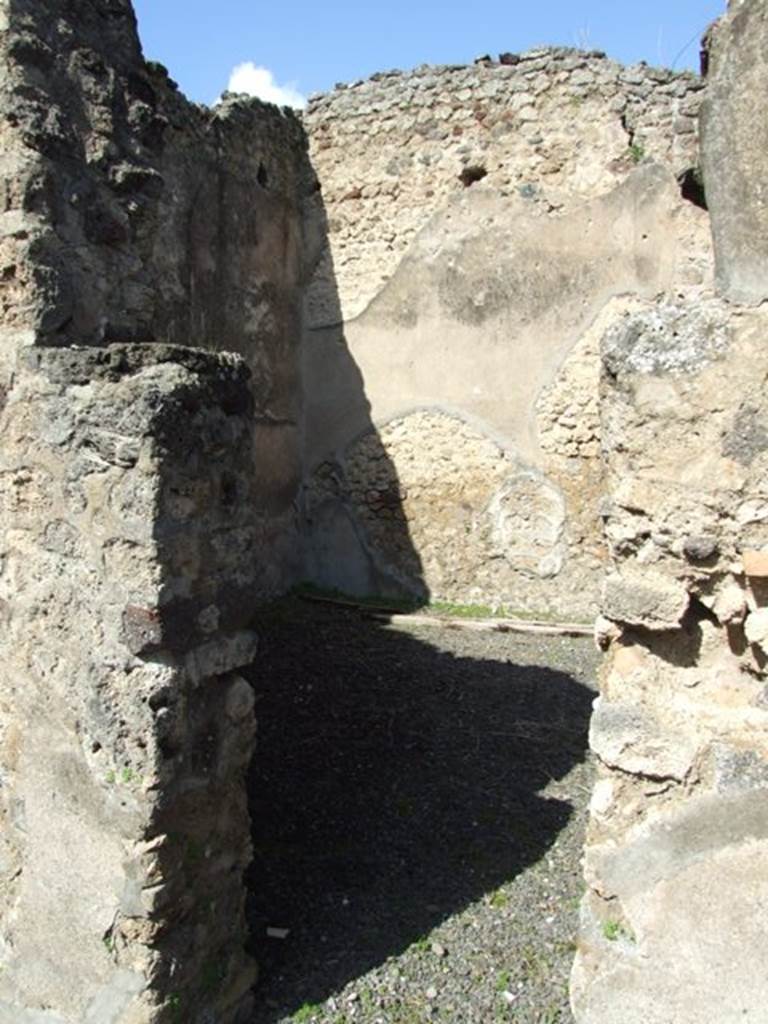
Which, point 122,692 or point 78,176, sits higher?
point 78,176

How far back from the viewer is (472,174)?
24.1 ft

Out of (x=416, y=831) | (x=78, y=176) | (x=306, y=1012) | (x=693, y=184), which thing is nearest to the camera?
(x=693, y=184)

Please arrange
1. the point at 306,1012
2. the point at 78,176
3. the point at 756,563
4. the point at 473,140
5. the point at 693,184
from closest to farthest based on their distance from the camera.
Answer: the point at 756,563 < the point at 693,184 < the point at 306,1012 < the point at 78,176 < the point at 473,140

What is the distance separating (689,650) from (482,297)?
570cm

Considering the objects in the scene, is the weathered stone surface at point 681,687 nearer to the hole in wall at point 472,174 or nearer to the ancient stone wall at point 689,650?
the ancient stone wall at point 689,650

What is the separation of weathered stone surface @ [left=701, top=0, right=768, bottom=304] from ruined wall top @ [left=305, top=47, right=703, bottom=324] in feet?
16.3

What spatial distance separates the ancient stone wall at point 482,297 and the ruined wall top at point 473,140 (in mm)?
14

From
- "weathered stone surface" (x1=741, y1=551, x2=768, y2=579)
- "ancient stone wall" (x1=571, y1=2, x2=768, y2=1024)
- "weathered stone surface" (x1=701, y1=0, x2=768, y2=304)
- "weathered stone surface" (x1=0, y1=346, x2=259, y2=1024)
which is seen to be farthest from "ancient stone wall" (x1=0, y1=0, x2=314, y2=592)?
"weathered stone surface" (x1=741, y1=551, x2=768, y2=579)

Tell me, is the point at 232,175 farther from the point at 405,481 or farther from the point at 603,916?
the point at 603,916

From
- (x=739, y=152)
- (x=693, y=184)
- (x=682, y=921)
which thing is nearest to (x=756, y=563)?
(x=682, y=921)

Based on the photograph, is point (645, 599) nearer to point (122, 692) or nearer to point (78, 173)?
point (122, 692)

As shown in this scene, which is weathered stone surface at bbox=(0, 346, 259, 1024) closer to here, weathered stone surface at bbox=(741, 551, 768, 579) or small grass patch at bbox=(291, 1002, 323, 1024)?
small grass patch at bbox=(291, 1002, 323, 1024)

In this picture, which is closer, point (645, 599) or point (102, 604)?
point (645, 599)

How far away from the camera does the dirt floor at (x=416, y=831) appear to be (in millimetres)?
2771
